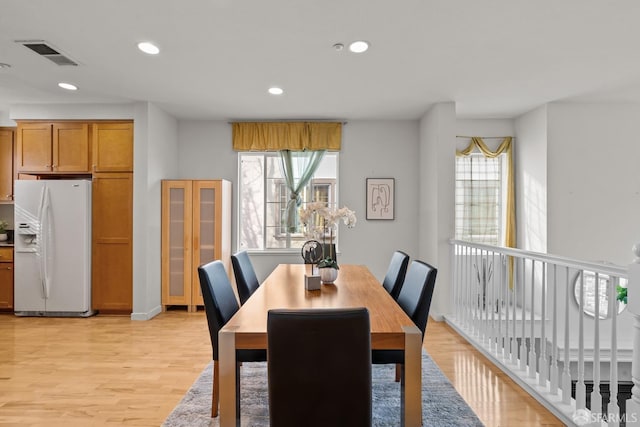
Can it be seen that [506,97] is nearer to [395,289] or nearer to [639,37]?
[639,37]

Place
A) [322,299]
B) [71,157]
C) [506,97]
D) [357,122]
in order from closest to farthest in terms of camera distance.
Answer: [322,299] < [506,97] < [71,157] < [357,122]

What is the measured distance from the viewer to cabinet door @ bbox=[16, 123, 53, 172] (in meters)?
4.36

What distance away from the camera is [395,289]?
2.62m

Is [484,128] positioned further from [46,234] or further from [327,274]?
[46,234]

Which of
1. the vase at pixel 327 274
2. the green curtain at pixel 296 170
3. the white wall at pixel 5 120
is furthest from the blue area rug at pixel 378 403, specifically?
the white wall at pixel 5 120

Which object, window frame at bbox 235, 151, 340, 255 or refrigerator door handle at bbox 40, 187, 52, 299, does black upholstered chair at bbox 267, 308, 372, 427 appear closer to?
window frame at bbox 235, 151, 340, 255

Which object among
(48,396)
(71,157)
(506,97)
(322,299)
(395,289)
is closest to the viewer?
(322,299)

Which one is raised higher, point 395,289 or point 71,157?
point 71,157

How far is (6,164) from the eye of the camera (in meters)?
4.57

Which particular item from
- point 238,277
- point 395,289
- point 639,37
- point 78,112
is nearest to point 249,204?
point 78,112

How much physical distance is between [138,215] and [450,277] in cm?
376

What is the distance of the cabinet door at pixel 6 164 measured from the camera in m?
4.56

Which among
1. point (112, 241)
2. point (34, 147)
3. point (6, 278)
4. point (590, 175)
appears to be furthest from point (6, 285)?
point (590, 175)

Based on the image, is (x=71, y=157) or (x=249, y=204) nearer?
(x=71, y=157)
